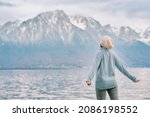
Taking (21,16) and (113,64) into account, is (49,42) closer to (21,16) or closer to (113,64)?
(21,16)

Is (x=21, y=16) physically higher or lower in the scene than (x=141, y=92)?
higher

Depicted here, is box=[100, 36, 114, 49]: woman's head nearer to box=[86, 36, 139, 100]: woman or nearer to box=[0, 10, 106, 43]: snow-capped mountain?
box=[86, 36, 139, 100]: woman

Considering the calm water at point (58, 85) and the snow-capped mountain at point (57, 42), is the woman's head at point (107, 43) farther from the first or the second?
the snow-capped mountain at point (57, 42)

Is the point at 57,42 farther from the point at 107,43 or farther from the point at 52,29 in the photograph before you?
the point at 107,43

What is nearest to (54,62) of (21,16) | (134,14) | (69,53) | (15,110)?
(69,53)

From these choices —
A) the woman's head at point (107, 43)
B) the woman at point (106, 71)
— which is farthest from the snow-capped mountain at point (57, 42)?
the woman's head at point (107, 43)

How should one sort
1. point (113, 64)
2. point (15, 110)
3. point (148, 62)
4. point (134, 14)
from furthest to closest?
point (148, 62) < point (134, 14) < point (15, 110) < point (113, 64)

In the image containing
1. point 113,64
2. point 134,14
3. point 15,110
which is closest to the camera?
point 113,64
